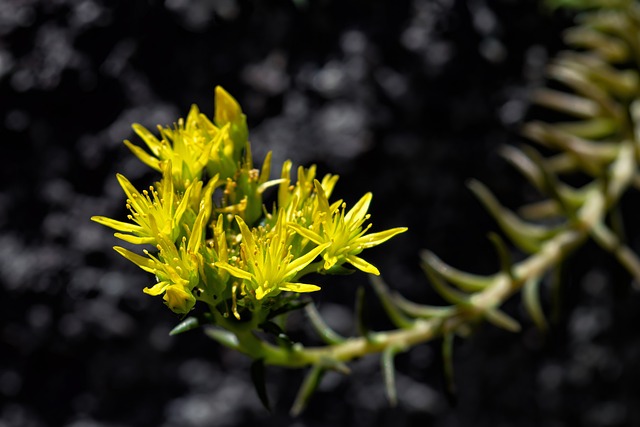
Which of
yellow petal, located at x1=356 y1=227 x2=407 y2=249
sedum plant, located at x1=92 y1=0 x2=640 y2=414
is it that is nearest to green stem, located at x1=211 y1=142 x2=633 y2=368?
sedum plant, located at x1=92 y1=0 x2=640 y2=414

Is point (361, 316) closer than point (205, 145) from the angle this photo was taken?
No

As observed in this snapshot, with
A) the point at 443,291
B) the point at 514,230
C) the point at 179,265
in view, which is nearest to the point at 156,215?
the point at 179,265

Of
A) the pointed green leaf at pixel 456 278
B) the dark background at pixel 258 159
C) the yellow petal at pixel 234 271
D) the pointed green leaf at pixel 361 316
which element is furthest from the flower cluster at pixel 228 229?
the dark background at pixel 258 159

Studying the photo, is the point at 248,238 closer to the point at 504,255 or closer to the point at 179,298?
the point at 179,298

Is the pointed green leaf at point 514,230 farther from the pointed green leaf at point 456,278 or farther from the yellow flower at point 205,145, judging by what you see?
the yellow flower at point 205,145

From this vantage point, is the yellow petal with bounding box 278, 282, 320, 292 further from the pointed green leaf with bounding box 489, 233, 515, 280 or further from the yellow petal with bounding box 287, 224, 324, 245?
the pointed green leaf with bounding box 489, 233, 515, 280
